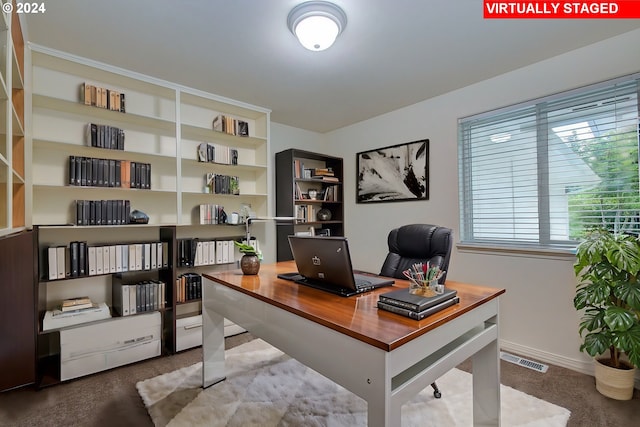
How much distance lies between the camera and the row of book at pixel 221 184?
3080mm

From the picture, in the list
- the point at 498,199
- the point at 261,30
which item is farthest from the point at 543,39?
the point at 261,30

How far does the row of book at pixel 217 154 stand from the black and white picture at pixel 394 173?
155 cm

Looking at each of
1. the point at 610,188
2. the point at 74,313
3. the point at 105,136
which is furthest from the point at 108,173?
the point at 610,188

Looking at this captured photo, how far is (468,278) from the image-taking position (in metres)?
2.86

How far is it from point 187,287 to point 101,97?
1732 mm

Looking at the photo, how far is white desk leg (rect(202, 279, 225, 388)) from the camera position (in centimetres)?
201

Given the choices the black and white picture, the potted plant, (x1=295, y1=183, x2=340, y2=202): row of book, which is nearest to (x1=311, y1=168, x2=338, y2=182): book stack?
(x1=295, y1=183, x2=340, y2=202): row of book

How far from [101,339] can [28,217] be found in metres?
1.00

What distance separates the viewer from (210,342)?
2.04 meters

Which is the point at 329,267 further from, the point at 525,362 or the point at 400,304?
the point at 525,362

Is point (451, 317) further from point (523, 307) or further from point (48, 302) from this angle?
point (48, 302)

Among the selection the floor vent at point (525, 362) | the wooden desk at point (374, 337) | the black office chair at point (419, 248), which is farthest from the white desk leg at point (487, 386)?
the floor vent at point (525, 362)

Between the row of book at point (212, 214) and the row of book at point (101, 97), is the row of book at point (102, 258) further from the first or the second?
the row of book at point (101, 97)

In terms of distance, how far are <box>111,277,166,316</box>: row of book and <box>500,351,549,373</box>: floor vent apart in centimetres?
291
